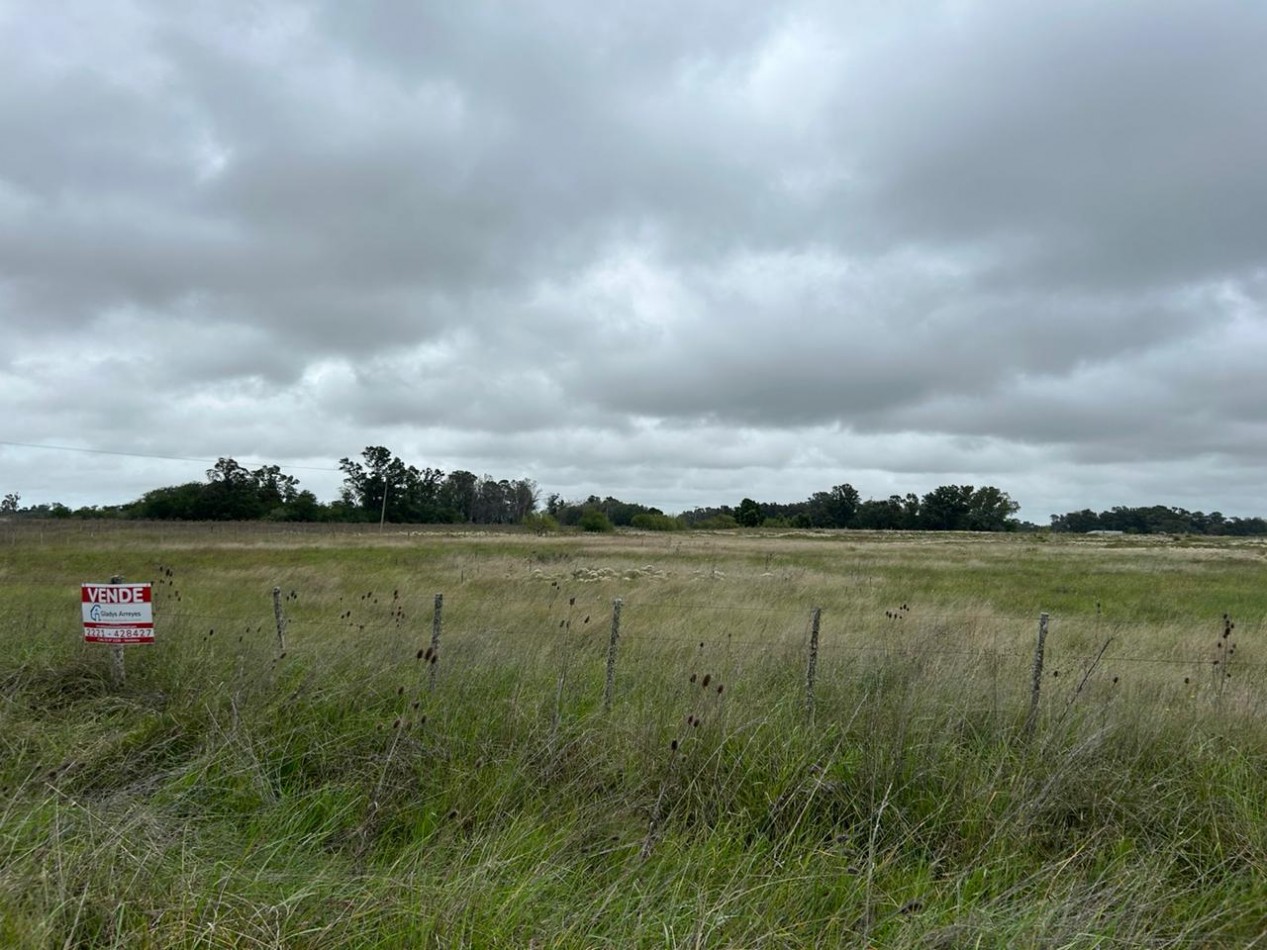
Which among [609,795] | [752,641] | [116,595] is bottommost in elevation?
[609,795]

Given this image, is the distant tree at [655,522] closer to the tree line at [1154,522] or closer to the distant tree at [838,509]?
the distant tree at [838,509]

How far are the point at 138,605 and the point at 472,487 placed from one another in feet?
484

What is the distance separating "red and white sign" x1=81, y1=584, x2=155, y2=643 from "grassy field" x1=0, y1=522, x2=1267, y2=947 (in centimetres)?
39

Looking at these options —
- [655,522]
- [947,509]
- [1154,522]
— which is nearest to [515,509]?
[655,522]

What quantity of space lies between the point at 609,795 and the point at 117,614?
190 inches

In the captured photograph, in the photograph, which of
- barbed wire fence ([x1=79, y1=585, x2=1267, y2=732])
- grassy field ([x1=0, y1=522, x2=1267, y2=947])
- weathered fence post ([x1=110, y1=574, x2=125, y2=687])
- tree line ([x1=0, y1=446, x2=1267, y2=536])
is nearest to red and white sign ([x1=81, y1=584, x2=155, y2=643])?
weathered fence post ([x1=110, y1=574, x2=125, y2=687])

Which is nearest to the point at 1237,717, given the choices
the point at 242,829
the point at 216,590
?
the point at 242,829

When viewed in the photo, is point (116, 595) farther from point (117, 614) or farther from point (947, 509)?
point (947, 509)

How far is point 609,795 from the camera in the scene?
17.2 ft

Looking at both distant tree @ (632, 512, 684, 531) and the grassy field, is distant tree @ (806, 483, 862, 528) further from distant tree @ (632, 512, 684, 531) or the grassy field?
the grassy field

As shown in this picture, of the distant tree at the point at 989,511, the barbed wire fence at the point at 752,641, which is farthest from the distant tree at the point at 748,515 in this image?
the barbed wire fence at the point at 752,641

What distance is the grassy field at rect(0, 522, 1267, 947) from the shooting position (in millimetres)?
3684

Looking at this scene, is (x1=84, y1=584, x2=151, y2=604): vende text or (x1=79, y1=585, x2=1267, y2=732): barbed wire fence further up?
(x1=84, y1=584, x2=151, y2=604): vende text

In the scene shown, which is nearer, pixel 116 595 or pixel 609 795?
pixel 609 795
